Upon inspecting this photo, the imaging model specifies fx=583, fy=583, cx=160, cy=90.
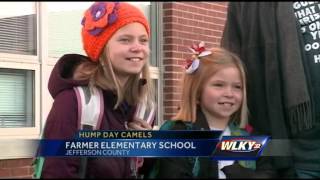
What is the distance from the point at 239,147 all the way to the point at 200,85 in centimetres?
23

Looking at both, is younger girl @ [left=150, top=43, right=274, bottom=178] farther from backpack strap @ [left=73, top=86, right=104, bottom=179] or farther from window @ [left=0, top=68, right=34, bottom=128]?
window @ [left=0, top=68, right=34, bottom=128]

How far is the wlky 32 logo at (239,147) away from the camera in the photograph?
1.82m

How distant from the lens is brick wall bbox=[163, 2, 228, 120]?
1.81 meters

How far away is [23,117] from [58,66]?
0.74 meters

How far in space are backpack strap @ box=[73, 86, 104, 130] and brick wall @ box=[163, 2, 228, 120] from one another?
23cm

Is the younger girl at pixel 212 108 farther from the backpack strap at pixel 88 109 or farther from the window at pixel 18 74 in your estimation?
the window at pixel 18 74

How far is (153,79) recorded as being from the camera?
6.28ft

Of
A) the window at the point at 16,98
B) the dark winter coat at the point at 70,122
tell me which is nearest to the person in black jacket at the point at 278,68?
the dark winter coat at the point at 70,122

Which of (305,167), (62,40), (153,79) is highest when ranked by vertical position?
(62,40)

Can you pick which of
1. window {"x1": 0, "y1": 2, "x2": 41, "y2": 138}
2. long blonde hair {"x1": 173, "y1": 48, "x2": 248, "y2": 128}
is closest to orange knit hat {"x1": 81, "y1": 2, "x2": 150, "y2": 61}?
long blonde hair {"x1": 173, "y1": 48, "x2": 248, "y2": 128}

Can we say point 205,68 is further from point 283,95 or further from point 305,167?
point 305,167

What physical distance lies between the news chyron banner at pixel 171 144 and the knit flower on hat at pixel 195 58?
203 millimetres

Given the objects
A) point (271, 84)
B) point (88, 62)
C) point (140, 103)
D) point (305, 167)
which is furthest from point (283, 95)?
point (88, 62)

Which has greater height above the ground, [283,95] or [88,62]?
[88,62]
